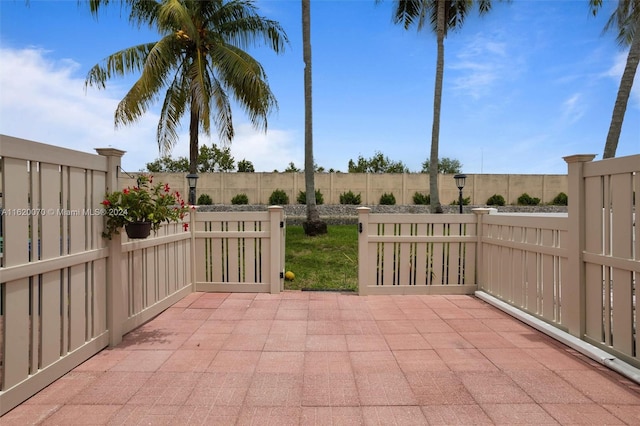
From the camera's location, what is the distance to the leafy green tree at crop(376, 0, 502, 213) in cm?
1180

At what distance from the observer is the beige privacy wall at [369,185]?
21.6 meters

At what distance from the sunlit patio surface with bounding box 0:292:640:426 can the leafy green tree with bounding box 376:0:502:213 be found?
8529mm

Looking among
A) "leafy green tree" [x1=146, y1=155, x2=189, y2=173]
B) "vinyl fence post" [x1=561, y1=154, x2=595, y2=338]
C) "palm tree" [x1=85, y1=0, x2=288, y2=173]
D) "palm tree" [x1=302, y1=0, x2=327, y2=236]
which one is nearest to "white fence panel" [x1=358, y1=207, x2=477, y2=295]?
"vinyl fence post" [x1=561, y1=154, x2=595, y2=338]

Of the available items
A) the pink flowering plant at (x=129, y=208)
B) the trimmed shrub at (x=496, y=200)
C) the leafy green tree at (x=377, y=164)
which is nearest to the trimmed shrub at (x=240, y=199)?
the trimmed shrub at (x=496, y=200)

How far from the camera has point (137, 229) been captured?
3.53m

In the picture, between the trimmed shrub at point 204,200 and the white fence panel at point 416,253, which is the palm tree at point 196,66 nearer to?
the white fence panel at point 416,253

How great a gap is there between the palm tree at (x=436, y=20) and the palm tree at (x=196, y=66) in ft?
16.5

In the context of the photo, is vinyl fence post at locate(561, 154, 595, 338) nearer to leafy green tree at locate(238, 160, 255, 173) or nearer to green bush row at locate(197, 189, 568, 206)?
green bush row at locate(197, 189, 568, 206)

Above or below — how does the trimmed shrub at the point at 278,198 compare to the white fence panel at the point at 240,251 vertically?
above

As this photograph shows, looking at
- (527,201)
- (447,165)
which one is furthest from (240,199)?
(447,165)

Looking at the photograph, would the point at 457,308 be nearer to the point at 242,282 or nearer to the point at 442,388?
the point at 442,388

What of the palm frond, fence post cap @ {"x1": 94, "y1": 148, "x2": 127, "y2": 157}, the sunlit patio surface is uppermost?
the palm frond

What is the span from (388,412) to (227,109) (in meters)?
10.5

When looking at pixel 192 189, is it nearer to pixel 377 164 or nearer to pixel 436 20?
pixel 436 20
